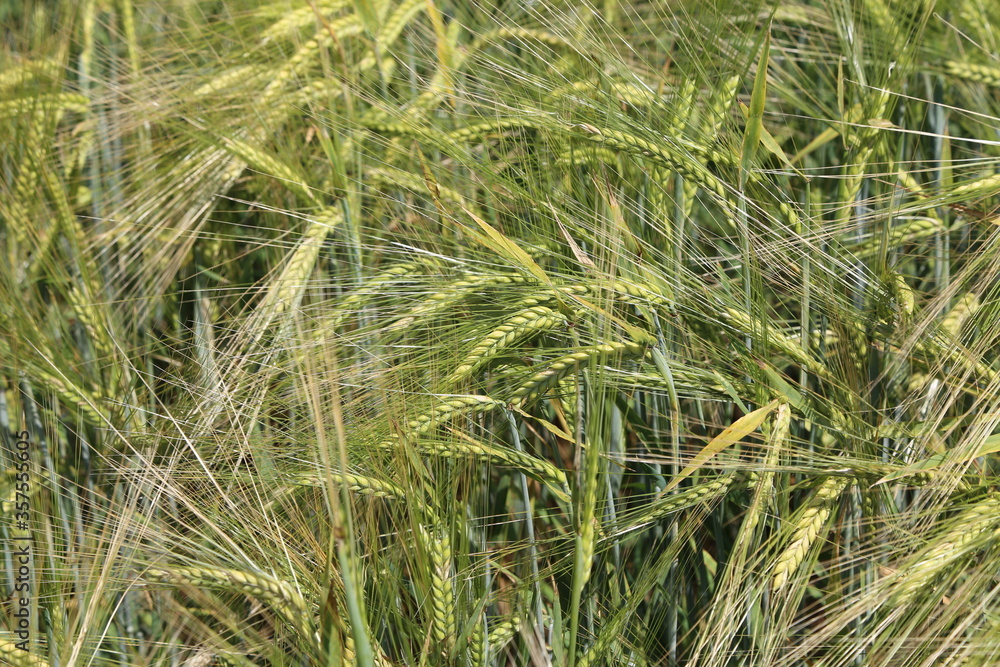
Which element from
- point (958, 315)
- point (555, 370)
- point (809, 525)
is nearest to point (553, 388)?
point (555, 370)

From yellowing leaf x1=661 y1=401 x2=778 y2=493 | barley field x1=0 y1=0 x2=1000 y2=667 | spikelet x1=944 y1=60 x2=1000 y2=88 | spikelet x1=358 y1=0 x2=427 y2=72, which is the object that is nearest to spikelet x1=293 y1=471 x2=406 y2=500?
barley field x1=0 y1=0 x2=1000 y2=667

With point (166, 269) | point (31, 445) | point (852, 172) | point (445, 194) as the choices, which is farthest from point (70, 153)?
point (852, 172)

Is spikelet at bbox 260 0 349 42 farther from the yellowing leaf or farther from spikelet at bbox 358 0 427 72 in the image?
the yellowing leaf

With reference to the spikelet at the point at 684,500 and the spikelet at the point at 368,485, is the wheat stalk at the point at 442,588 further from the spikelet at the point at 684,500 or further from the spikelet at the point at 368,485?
the spikelet at the point at 684,500

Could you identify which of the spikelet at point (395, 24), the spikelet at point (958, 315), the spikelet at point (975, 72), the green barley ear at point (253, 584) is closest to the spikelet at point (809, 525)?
the spikelet at point (958, 315)

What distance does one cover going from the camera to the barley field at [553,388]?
70 cm

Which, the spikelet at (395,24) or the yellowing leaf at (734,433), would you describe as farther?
the spikelet at (395,24)

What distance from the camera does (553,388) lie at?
0.82 meters

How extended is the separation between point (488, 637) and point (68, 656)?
1.21ft

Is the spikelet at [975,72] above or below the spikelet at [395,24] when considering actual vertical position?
below

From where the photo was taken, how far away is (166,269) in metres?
1.23

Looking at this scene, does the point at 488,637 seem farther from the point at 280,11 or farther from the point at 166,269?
the point at 280,11

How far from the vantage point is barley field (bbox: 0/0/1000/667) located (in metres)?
0.70

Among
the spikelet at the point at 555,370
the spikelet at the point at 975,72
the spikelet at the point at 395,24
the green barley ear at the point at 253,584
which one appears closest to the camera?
the green barley ear at the point at 253,584
